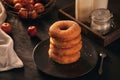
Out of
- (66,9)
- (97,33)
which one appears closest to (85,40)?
(97,33)

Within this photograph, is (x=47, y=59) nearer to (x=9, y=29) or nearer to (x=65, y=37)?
(x=65, y=37)

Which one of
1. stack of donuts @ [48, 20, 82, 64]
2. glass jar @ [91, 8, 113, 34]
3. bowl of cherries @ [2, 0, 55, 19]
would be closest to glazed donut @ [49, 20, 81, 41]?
stack of donuts @ [48, 20, 82, 64]

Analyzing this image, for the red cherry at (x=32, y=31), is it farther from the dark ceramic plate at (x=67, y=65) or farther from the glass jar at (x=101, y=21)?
the glass jar at (x=101, y=21)

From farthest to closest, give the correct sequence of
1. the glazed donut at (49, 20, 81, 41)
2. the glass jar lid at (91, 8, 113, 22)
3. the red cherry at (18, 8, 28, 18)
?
the red cherry at (18, 8, 28, 18)
the glass jar lid at (91, 8, 113, 22)
the glazed donut at (49, 20, 81, 41)

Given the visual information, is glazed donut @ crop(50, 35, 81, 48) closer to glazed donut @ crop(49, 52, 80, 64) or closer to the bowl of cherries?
glazed donut @ crop(49, 52, 80, 64)

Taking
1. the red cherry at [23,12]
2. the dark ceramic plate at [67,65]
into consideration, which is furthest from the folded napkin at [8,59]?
the red cherry at [23,12]

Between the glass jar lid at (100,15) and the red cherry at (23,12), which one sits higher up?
the glass jar lid at (100,15)

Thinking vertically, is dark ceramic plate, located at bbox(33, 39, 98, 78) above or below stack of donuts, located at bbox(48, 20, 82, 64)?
below
